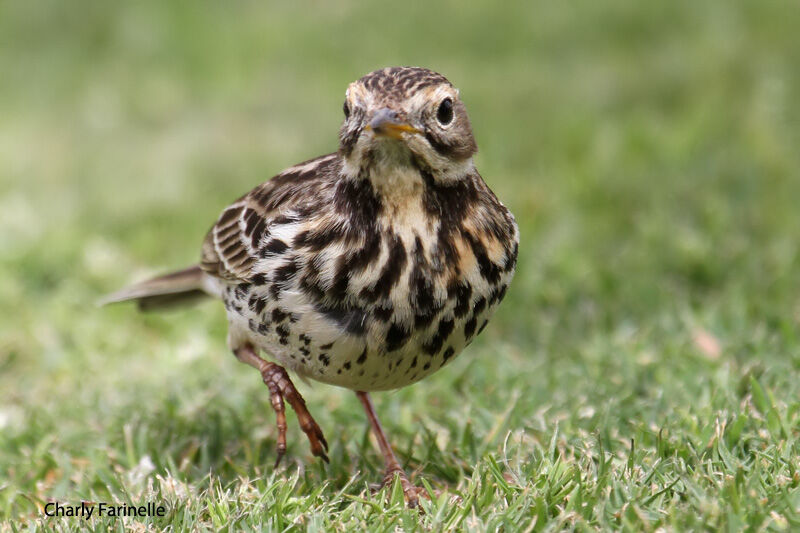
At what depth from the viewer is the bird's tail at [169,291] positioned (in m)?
5.43

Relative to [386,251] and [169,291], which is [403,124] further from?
[169,291]

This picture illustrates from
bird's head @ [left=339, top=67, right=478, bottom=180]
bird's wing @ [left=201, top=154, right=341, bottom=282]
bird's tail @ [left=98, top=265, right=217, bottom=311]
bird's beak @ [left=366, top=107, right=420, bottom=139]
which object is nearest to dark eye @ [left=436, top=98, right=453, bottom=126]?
bird's head @ [left=339, top=67, right=478, bottom=180]

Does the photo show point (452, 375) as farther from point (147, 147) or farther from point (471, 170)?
point (147, 147)

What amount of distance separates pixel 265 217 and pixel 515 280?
2.79 meters

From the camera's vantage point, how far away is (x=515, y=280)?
22.6ft

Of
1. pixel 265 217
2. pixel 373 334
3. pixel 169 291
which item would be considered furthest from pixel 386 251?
pixel 169 291

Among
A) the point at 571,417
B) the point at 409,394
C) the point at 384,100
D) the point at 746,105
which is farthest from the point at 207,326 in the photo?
the point at 746,105

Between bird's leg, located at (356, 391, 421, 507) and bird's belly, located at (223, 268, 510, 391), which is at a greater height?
bird's belly, located at (223, 268, 510, 391)

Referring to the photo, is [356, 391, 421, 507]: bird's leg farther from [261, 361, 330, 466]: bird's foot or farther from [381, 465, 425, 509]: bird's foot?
[261, 361, 330, 466]: bird's foot

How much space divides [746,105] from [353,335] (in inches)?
241

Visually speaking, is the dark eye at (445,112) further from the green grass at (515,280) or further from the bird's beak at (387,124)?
the green grass at (515,280)

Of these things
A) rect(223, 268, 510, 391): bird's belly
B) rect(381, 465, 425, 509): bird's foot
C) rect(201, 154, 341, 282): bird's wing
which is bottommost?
rect(381, 465, 425, 509): bird's foot

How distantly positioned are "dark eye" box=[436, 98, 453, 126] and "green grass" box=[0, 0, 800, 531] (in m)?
1.31

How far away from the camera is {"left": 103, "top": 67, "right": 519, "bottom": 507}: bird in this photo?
3711 millimetres
